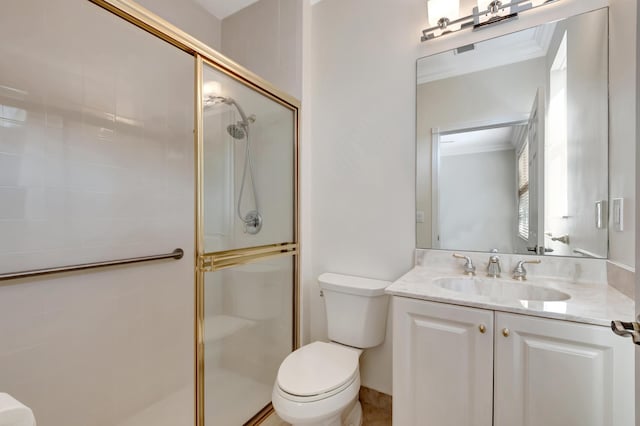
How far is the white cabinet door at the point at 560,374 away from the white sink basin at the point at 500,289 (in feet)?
0.80

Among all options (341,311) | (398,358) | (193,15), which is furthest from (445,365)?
(193,15)

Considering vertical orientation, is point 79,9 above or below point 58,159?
above

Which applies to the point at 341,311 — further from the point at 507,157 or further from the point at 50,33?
the point at 50,33

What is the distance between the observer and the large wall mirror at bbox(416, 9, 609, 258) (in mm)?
1266

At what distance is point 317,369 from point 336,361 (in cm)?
12

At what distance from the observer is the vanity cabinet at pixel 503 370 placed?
2.89 ft

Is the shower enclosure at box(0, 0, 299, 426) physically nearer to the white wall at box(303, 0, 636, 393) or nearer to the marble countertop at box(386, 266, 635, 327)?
the white wall at box(303, 0, 636, 393)

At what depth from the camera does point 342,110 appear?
1895 mm

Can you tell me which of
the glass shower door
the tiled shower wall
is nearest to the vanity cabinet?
the glass shower door

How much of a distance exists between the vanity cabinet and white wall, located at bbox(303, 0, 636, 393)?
0.55 meters

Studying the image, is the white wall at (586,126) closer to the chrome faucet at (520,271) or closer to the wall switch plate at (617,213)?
the wall switch plate at (617,213)

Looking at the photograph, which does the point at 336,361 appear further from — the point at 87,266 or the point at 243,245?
the point at 87,266

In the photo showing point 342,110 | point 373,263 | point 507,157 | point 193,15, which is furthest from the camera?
point 193,15

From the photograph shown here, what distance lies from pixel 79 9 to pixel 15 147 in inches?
22.1
